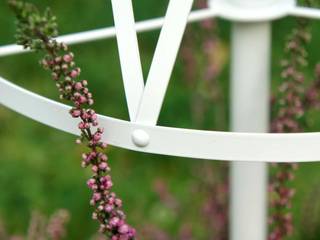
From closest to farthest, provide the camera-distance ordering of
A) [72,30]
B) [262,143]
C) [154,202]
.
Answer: [262,143] < [154,202] < [72,30]

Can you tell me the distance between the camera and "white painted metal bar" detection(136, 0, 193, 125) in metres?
0.88

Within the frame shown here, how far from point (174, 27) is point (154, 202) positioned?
57.0 inches

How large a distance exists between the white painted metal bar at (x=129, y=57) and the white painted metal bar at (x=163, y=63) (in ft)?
0.05

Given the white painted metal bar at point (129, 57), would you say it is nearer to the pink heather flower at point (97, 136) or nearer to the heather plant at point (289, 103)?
the pink heather flower at point (97, 136)

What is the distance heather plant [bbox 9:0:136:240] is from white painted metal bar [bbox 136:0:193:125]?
6cm

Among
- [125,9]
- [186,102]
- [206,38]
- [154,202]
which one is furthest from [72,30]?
[125,9]

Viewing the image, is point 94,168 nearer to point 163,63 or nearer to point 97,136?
point 97,136

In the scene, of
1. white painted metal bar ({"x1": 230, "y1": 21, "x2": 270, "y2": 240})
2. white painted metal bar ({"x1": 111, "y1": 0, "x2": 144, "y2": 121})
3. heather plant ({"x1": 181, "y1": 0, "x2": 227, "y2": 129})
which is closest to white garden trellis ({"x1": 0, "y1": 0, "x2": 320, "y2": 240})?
white painted metal bar ({"x1": 111, "y1": 0, "x2": 144, "y2": 121})

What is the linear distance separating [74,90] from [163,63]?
105 mm

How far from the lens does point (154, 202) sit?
230 centimetres

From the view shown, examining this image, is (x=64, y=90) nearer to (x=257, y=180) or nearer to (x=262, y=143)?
(x=262, y=143)

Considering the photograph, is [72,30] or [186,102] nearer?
[186,102]

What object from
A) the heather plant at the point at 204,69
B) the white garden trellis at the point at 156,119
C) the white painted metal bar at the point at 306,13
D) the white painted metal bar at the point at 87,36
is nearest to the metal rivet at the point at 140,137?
the white garden trellis at the point at 156,119

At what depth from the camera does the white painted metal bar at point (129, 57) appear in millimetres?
897
